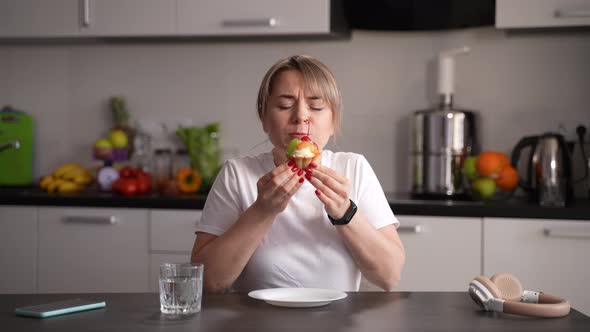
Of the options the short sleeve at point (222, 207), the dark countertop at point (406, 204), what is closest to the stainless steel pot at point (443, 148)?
the dark countertop at point (406, 204)

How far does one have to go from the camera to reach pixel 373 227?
73.2 inches

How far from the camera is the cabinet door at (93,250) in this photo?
3225mm

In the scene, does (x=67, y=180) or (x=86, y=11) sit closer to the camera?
(x=86, y=11)

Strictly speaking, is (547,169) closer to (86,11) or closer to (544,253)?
(544,253)

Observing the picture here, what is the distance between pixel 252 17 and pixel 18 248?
1.28 metres

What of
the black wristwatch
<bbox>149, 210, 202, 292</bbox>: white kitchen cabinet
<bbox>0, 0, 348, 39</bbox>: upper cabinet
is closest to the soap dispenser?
<bbox>0, 0, 348, 39</bbox>: upper cabinet

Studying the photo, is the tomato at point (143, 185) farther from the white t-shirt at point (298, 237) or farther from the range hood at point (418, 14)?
the white t-shirt at point (298, 237)

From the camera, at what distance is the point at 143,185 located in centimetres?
339

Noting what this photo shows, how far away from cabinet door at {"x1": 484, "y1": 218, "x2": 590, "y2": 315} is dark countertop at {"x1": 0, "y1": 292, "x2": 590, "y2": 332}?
53.9 inches

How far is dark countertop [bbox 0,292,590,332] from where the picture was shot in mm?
1364

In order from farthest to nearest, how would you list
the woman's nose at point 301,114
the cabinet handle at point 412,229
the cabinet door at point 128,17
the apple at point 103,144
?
the apple at point 103,144 < the cabinet door at point 128,17 < the cabinet handle at point 412,229 < the woman's nose at point 301,114

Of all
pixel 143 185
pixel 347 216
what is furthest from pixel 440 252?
pixel 347 216

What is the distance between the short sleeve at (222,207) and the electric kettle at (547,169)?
1417 millimetres

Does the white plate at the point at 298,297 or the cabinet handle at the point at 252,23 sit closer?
the white plate at the point at 298,297
